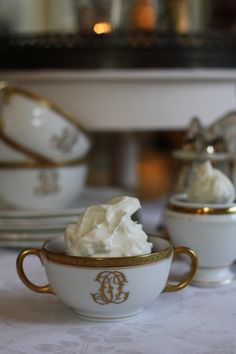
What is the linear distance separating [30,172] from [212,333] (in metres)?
0.40

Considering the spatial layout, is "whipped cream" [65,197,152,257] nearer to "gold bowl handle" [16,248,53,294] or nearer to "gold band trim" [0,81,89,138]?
"gold bowl handle" [16,248,53,294]

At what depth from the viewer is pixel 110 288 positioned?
0.42 m

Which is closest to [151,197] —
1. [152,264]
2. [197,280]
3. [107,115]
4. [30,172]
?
[107,115]

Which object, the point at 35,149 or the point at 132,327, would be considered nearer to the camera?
the point at 132,327

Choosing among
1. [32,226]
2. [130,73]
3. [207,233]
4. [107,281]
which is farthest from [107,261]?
[130,73]

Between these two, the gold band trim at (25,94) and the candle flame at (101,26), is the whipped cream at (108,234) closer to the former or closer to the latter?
the gold band trim at (25,94)

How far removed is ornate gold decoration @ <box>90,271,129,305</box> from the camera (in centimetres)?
42

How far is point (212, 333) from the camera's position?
1.40ft

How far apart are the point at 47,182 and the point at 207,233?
0.31 m

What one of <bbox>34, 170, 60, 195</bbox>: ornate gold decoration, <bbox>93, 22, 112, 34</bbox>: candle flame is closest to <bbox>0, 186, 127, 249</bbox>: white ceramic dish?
<bbox>34, 170, 60, 195</bbox>: ornate gold decoration

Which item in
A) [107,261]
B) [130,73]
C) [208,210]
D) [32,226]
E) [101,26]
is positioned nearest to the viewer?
[107,261]

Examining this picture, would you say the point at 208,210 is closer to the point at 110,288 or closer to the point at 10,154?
the point at 110,288

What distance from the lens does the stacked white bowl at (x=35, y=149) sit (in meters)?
0.75

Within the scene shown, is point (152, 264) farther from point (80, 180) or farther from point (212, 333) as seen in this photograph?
point (80, 180)
